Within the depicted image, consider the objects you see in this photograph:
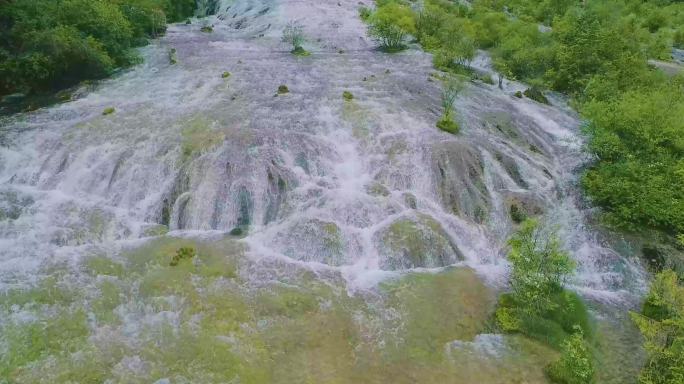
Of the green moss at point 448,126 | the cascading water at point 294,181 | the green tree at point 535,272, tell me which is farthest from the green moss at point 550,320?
the green moss at point 448,126

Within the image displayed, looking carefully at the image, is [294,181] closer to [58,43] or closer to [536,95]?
[58,43]

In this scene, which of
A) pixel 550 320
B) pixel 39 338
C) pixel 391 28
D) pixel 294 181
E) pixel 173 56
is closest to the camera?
pixel 39 338

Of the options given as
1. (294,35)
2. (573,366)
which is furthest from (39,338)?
(294,35)

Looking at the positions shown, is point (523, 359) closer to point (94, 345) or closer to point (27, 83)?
point (94, 345)

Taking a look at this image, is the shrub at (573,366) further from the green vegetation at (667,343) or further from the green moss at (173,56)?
the green moss at (173,56)

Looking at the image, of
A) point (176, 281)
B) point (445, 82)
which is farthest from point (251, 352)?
point (445, 82)

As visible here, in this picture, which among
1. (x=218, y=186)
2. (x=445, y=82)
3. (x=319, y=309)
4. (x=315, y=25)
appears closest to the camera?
(x=319, y=309)
